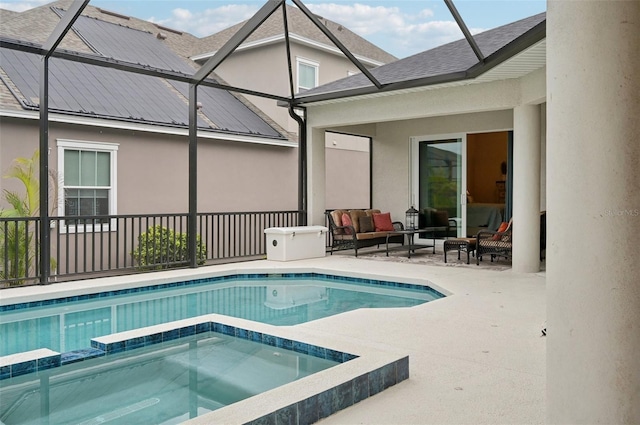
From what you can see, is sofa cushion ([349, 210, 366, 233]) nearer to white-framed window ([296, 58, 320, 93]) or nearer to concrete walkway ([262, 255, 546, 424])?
concrete walkway ([262, 255, 546, 424])

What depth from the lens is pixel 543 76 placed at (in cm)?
674

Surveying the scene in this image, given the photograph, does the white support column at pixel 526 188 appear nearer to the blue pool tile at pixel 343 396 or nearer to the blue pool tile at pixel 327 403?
the blue pool tile at pixel 343 396

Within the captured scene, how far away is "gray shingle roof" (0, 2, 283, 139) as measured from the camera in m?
9.54

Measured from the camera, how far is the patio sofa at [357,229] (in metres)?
10.1

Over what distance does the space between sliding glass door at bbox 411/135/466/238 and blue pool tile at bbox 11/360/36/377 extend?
858cm

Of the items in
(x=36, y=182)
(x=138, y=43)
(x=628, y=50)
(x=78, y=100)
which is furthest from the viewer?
(x=138, y=43)

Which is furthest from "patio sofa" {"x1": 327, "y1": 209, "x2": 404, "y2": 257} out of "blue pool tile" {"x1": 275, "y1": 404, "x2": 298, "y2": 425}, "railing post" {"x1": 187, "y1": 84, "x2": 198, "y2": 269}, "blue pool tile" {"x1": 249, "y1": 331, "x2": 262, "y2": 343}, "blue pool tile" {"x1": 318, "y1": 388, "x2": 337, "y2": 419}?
"blue pool tile" {"x1": 275, "y1": 404, "x2": 298, "y2": 425}

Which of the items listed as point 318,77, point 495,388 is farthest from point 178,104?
point 495,388

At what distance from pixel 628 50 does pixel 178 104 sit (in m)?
10.6

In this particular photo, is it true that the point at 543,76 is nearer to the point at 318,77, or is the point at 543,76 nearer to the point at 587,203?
the point at 587,203

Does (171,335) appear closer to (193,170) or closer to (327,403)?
(327,403)

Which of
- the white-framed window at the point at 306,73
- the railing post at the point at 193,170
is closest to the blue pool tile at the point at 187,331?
the railing post at the point at 193,170

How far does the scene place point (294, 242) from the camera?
9.43m

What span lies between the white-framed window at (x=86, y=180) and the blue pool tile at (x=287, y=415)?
7124 mm
